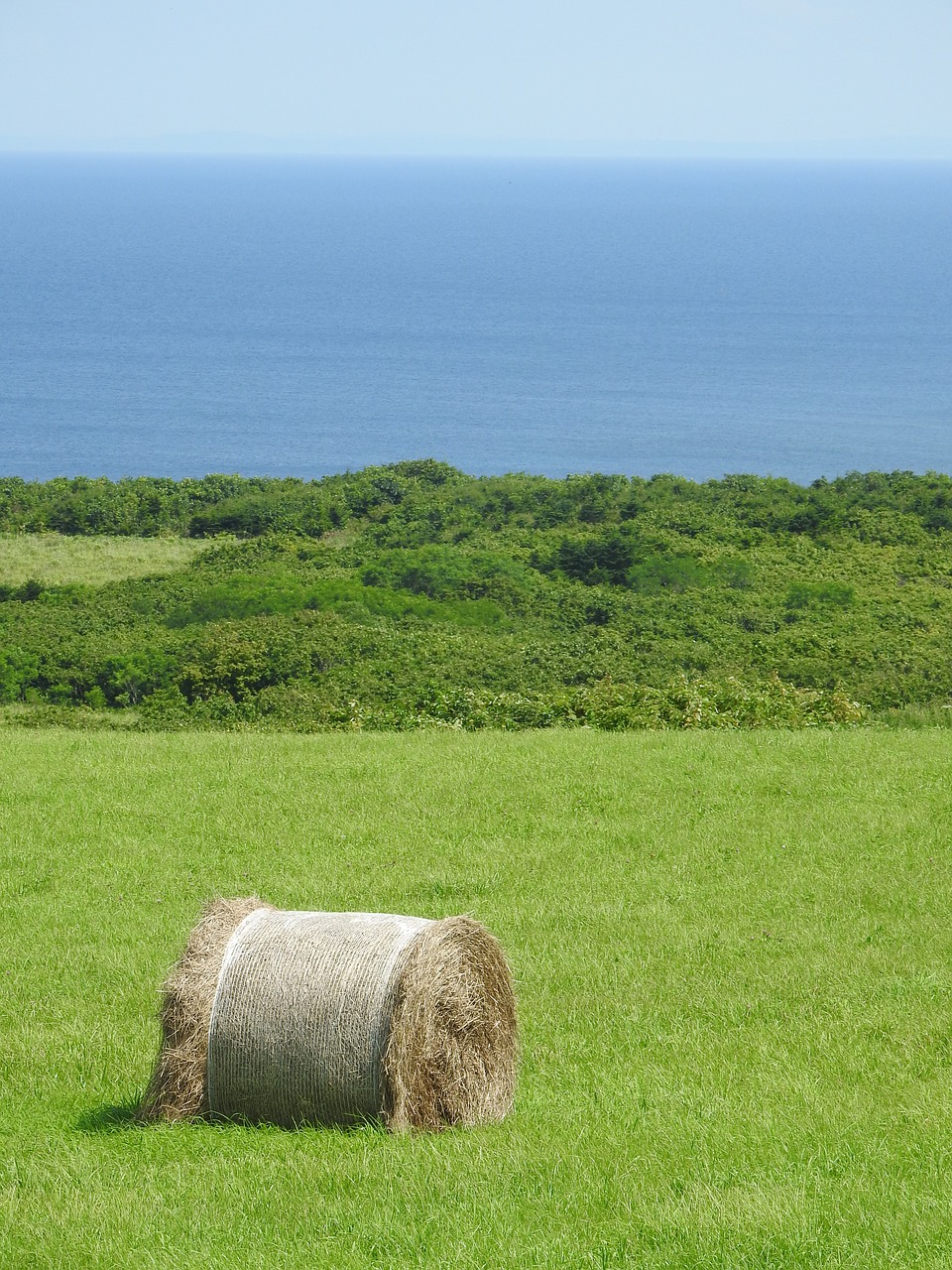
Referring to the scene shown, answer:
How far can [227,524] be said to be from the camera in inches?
1934

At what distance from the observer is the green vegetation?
26516mm

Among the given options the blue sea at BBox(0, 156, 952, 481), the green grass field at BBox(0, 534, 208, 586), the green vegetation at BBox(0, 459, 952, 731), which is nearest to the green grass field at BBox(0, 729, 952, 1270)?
the green vegetation at BBox(0, 459, 952, 731)

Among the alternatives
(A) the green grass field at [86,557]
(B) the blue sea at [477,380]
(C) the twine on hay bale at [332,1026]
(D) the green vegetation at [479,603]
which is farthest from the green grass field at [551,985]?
(B) the blue sea at [477,380]

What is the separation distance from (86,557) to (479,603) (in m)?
15.2

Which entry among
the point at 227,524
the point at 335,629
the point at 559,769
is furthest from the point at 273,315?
the point at 559,769

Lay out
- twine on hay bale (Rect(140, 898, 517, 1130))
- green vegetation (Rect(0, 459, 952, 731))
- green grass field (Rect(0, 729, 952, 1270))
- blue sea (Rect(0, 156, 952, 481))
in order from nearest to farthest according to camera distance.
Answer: green grass field (Rect(0, 729, 952, 1270))
twine on hay bale (Rect(140, 898, 517, 1130))
green vegetation (Rect(0, 459, 952, 731))
blue sea (Rect(0, 156, 952, 481))

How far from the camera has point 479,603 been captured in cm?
3694

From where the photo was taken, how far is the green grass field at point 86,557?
42.2 m

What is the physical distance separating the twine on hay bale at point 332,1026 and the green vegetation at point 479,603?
576 inches

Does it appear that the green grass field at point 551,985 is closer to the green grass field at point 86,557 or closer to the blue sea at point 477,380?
the green grass field at point 86,557

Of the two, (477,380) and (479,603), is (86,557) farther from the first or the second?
(477,380)

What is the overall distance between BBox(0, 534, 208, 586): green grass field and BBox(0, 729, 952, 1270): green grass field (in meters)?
21.7

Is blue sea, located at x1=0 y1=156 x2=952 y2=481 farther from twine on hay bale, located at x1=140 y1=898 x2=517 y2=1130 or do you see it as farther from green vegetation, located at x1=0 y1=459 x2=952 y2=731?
twine on hay bale, located at x1=140 y1=898 x2=517 y2=1130

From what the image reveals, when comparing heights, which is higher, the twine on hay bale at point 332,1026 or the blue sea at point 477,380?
the blue sea at point 477,380
